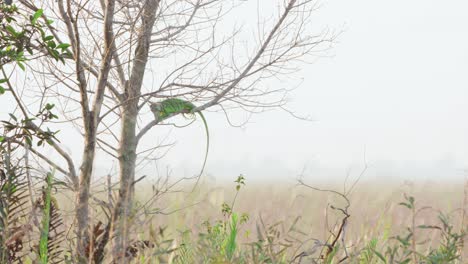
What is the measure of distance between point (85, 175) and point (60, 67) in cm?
130

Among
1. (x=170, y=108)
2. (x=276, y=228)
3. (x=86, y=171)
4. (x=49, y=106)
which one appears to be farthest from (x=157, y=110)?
(x=276, y=228)

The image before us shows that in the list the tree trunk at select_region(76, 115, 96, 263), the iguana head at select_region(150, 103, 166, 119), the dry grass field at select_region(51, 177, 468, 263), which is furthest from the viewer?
the iguana head at select_region(150, 103, 166, 119)

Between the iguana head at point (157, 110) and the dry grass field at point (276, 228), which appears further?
the iguana head at point (157, 110)

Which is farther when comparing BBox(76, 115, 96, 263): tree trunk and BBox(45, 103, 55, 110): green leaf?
BBox(76, 115, 96, 263): tree trunk

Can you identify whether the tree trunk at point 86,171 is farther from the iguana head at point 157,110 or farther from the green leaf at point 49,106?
the iguana head at point 157,110

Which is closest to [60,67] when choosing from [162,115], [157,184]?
[162,115]

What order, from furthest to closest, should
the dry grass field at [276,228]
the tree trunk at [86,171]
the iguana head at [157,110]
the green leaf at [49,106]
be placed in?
the iguana head at [157,110] → the tree trunk at [86,171] → the green leaf at [49,106] → the dry grass field at [276,228]

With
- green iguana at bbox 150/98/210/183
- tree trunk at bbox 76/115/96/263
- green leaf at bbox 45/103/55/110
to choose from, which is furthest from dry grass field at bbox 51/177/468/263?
green iguana at bbox 150/98/210/183

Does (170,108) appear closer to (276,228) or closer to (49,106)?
(49,106)

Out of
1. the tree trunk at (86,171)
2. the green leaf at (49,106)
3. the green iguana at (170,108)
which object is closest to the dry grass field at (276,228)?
the tree trunk at (86,171)

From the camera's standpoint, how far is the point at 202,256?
2.94m

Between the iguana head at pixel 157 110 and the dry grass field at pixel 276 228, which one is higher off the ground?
the iguana head at pixel 157 110

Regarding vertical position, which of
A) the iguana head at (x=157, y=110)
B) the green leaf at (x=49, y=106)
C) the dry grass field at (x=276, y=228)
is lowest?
the dry grass field at (x=276, y=228)

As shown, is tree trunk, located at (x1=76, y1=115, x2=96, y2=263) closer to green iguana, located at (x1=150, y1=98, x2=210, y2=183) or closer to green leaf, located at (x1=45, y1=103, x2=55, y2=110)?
green leaf, located at (x1=45, y1=103, x2=55, y2=110)
